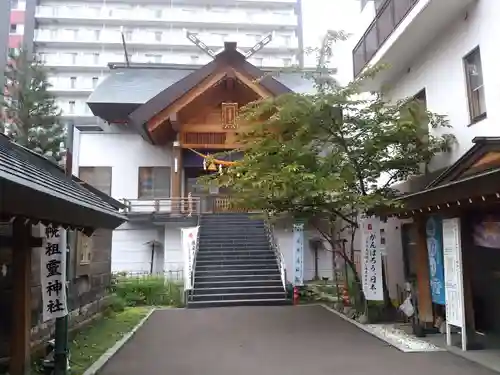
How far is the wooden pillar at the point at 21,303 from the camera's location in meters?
5.80

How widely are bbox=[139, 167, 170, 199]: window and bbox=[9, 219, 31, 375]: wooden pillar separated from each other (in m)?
16.2

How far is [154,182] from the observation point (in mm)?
22391

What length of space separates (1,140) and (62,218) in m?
2.48

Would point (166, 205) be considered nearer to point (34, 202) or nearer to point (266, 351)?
point (266, 351)

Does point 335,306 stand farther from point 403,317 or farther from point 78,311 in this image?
point 78,311

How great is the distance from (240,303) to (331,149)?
19.4 feet

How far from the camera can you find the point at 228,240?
714 inches

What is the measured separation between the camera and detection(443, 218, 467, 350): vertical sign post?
25.7ft

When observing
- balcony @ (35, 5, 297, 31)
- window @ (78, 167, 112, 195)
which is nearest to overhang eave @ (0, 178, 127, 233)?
window @ (78, 167, 112, 195)

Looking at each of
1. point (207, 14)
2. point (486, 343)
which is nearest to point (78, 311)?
point (486, 343)

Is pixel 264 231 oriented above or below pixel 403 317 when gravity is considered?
above

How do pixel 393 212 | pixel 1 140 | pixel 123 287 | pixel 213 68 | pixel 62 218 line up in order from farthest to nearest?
pixel 213 68
pixel 123 287
pixel 393 212
pixel 1 140
pixel 62 218

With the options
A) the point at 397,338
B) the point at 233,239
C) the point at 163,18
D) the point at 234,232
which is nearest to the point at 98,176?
the point at 234,232

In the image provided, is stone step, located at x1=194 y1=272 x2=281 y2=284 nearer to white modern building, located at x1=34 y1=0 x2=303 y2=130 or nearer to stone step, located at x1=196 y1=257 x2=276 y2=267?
stone step, located at x1=196 y1=257 x2=276 y2=267
